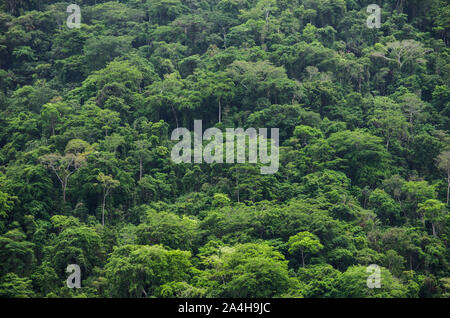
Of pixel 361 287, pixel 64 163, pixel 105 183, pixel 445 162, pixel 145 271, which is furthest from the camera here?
pixel 445 162

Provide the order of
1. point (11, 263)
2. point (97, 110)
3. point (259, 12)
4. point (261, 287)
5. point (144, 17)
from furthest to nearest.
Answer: point (144, 17)
point (259, 12)
point (97, 110)
point (11, 263)
point (261, 287)

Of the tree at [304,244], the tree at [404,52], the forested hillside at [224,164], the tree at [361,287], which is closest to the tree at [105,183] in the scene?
the forested hillside at [224,164]

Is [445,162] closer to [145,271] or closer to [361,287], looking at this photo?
[361,287]

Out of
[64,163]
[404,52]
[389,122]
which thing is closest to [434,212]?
[389,122]

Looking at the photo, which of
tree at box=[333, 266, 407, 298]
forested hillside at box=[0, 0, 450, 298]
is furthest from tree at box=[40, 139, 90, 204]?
tree at box=[333, 266, 407, 298]

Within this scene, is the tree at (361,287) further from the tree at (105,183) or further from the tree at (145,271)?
the tree at (105,183)
